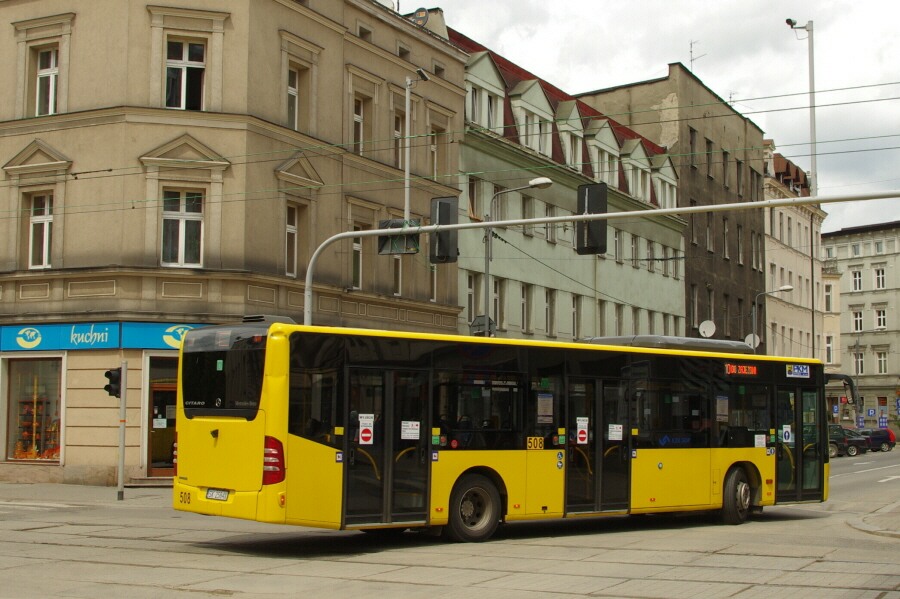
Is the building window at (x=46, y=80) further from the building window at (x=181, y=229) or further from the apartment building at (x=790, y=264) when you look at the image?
the apartment building at (x=790, y=264)

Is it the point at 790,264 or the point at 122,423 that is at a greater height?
the point at 790,264

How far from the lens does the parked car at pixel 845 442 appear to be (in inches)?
2286

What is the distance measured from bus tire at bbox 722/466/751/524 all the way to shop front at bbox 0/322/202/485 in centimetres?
1344

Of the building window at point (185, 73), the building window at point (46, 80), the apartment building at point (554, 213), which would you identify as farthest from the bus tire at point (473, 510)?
the building window at point (46, 80)

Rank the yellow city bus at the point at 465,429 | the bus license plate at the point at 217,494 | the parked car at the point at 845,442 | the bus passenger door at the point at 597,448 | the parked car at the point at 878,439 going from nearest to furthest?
1. the yellow city bus at the point at 465,429
2. the bus license plate at the point at 217,494
3. the bus passenger door at the point at 597,448
4. the parked car at the point at 845,442
5. the parked car at the point at 878,439

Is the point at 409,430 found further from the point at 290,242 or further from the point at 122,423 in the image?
the point at 290,242

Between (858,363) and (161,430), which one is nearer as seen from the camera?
(161,430)

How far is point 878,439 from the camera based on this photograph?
63.2 m

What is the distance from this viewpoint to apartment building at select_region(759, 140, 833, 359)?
70.0 metres

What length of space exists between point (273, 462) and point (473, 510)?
339 cm

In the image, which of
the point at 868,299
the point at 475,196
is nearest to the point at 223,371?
the point at 475,196

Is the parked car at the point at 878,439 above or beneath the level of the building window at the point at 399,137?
beneath

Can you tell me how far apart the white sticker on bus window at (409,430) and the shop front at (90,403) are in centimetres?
1290

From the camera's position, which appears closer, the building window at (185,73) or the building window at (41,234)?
the building window at (185,73)
